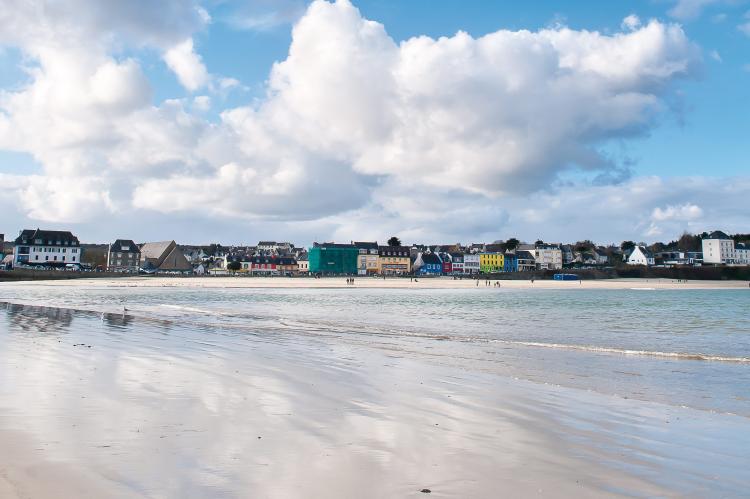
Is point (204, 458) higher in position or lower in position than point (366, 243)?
lower

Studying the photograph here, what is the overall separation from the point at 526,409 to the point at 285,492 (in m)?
4.91

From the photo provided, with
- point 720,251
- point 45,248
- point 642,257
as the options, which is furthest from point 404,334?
point 720,251

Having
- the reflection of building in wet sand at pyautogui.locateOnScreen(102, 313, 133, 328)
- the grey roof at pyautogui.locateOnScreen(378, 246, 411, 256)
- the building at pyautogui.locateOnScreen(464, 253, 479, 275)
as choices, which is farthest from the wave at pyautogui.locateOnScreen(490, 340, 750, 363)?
the building at pyautogui.locateOnScreen(464, 253, 479, 275)

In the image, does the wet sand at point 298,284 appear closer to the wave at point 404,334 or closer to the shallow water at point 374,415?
the wave at point 404,334

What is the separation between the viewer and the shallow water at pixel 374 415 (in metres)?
4.89

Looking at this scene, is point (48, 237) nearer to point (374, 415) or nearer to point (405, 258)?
point (405, 258)

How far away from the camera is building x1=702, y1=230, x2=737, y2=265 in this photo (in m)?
161

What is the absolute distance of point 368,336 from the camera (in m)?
19.8

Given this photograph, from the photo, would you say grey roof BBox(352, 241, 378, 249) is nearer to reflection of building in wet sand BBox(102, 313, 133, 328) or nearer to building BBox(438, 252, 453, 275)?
building BBox(438, 252, 453, 275)

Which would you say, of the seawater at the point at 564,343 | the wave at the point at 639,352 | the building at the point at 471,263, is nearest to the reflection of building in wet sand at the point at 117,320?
the seawater at the point at 564,343

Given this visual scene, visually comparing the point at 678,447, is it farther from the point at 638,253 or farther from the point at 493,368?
the point at 638,253

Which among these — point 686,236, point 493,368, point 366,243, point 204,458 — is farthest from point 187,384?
point 686,236

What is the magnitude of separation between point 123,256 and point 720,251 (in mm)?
167466

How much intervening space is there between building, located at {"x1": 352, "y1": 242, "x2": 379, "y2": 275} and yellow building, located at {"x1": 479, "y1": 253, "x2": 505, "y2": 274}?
31.4 m
